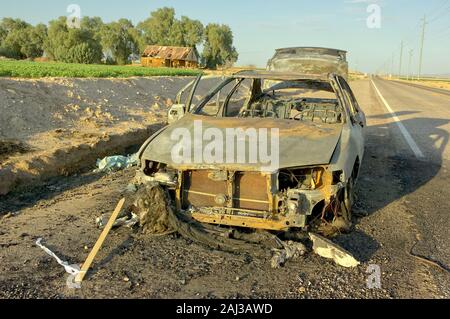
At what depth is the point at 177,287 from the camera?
354 centimetres

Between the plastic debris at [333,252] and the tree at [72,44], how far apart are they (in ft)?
201

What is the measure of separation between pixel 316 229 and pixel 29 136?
7296mm

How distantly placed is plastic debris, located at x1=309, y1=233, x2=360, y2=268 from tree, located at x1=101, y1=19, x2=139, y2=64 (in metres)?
77.0

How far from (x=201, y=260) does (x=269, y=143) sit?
1.36m

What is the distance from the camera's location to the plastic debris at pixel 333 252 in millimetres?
3963

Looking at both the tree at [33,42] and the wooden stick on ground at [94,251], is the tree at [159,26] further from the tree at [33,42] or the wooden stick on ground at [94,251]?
the wooden stick on ground at [94,251]

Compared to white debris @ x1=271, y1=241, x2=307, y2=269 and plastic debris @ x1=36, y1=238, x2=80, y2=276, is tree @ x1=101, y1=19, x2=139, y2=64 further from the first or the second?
white debris @ x1=271, y1=241, x2=307, y2=269

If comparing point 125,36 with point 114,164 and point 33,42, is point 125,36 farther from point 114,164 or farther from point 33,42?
point 114,164

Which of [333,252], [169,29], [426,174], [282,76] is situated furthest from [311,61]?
[169,29]

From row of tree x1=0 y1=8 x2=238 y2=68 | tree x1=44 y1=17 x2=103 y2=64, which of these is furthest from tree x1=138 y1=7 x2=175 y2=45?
tree x1=44 y1=17 x2=103 y2=64

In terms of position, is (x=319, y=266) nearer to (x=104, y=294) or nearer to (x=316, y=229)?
(x=316, y=229)

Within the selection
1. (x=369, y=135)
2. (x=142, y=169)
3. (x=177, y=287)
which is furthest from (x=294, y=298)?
(x=369, y=135)

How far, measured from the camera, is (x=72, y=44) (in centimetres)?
6481
